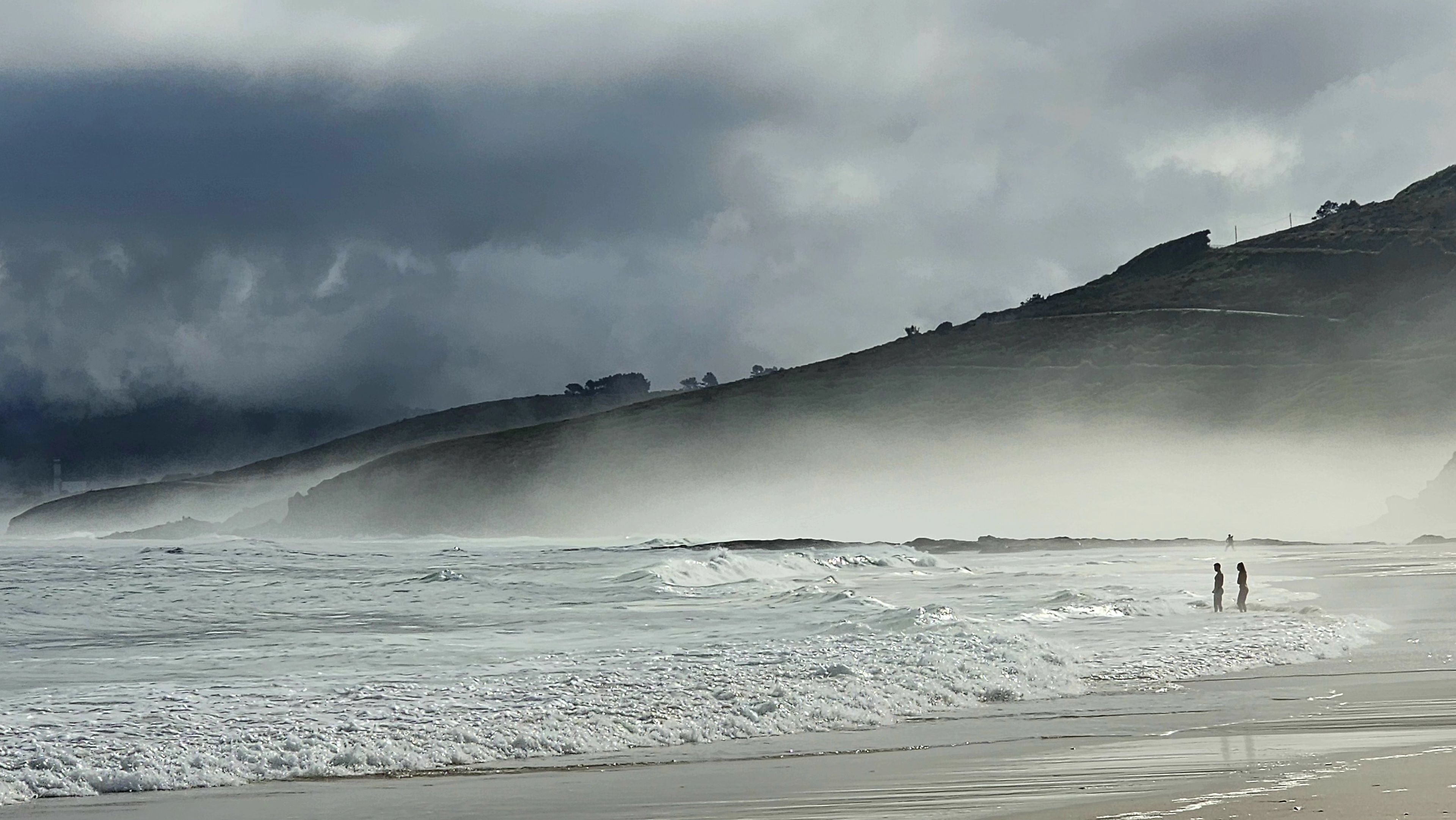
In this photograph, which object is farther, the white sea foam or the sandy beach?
the white sea foam

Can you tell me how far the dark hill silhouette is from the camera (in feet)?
459

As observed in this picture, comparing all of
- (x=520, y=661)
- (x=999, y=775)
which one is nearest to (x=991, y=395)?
(x=520, y=661)

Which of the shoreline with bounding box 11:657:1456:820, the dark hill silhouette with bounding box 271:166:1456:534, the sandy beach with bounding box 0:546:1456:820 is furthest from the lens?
the dark hill silhouette with bounding box 271:166:1456:534

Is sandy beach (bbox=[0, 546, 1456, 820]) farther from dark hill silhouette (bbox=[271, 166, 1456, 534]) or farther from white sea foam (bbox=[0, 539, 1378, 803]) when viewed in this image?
dark hill silhouette (bbox=[271, 166, 1456, 534])

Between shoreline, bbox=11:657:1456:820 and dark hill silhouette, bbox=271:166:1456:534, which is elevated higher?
dark hill silhouette, bbox=271:166:1456:534

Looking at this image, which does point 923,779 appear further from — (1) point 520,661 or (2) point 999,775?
(1) point 520,661

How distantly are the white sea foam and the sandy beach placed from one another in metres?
0.66

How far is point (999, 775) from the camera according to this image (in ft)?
36.4

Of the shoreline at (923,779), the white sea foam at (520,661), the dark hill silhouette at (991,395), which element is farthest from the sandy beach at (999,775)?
the dark hill silhouette at (991,395)

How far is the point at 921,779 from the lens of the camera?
1105cm

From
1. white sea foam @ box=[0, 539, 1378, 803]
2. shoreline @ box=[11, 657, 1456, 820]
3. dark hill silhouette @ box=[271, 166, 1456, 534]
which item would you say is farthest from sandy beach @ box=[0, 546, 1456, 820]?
dark hill silhouette @ box=[271, 166, 1456, 534]

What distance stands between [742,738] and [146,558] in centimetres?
4766

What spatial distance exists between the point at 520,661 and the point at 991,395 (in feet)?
424

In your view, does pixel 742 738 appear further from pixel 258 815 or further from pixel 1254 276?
pixel 1254 276
